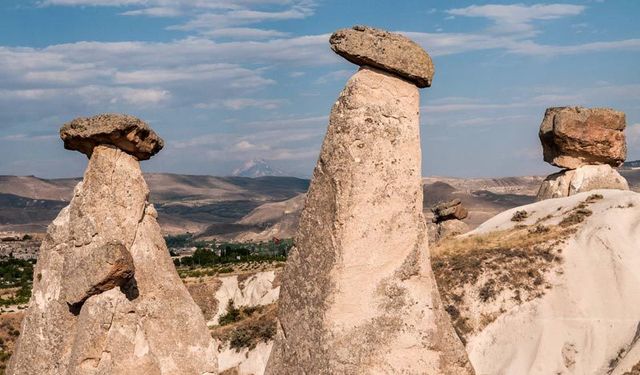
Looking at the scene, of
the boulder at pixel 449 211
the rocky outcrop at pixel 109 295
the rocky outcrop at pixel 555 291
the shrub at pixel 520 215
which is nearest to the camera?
the rocky outcrop at pixel 109 295

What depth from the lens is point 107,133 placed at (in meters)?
10.1

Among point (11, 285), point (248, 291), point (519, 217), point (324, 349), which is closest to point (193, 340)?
point (324, 349)

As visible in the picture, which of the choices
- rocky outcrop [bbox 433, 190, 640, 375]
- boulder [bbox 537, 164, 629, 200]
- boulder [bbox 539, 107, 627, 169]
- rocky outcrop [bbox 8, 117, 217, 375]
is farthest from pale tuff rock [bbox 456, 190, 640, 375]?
rocky outcrop [bbox 8, 117, 217, 375]

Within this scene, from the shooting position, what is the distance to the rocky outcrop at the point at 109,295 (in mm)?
9570

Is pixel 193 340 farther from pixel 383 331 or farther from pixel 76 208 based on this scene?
pixel 383 331

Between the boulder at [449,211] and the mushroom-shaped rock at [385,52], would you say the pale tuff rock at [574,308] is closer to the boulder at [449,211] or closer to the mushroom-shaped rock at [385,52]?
the boulder at [449,211]

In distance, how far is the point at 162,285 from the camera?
1028cm

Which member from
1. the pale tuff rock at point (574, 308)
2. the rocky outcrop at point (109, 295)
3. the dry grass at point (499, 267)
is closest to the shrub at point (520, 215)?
the dry grass at point (499, 267)

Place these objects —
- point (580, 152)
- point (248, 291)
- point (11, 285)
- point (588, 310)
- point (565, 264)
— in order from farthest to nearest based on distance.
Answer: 1. point (11, 285)
2. point (248, 291)
3. point (580, 152)
4. point (565, 264)
5. point (588, 310)

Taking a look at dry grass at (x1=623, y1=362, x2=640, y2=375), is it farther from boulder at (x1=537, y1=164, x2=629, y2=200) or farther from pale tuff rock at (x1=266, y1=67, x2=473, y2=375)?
boulder at (x1=537, y1=164, x2=629, y2=200)

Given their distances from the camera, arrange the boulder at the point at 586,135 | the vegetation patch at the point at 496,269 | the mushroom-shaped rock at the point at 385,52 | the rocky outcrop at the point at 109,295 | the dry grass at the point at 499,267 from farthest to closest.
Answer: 1. the boulder at the point at 586,135
2. the vegetation patch at the point at 496,269
3. the dry grass at the point at 499,267
4. the rocky outcrop at the point at 109,295
5. the mushroom-shaped rock at the point at 385,52

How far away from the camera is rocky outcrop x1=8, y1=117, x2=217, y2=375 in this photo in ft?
31.4

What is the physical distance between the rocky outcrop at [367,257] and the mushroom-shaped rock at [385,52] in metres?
0.13

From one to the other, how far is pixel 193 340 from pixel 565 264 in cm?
1844
